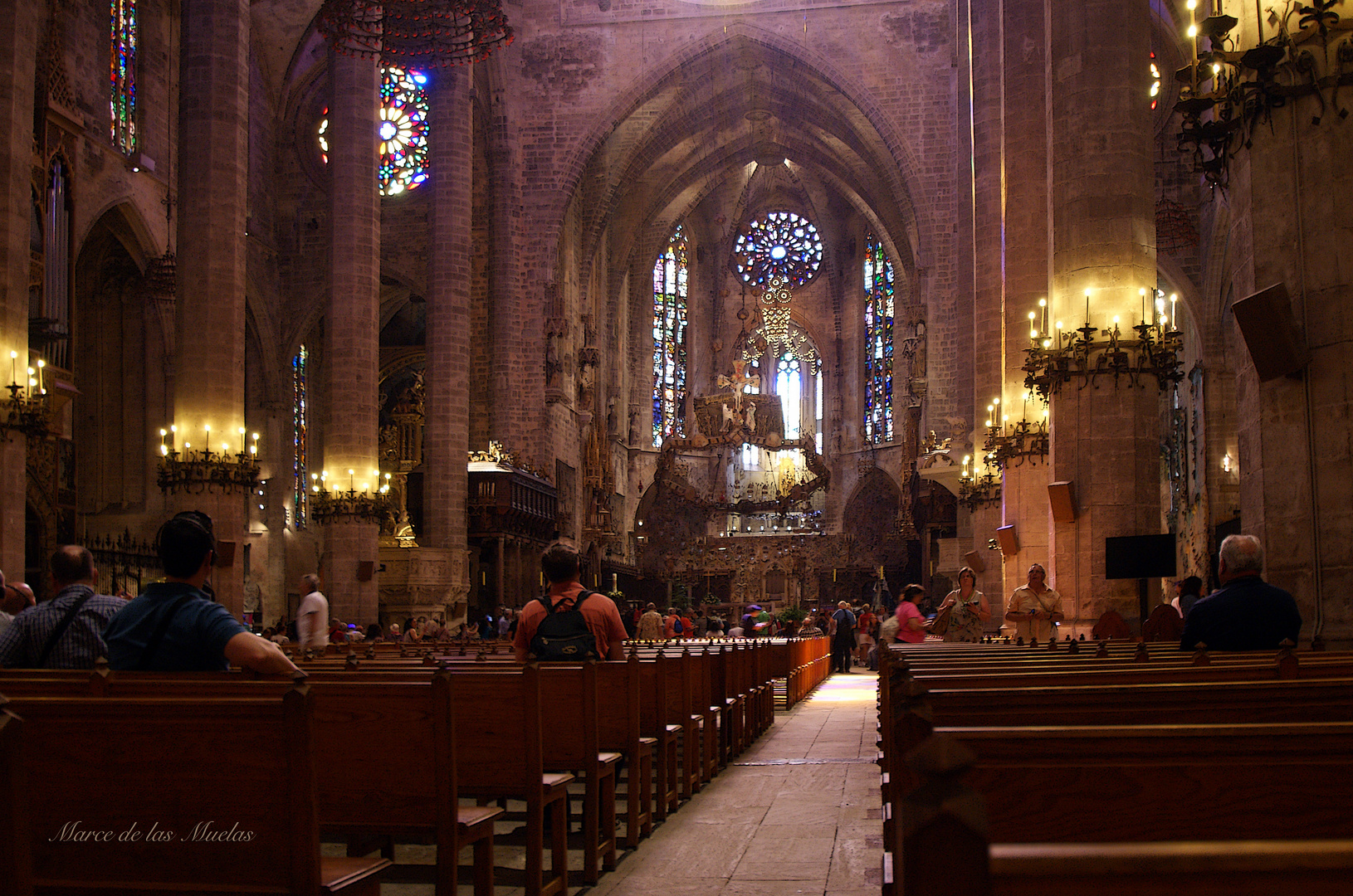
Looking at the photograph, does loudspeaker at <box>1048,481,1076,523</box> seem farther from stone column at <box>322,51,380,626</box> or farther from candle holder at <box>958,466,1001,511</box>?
stone column at <box>322,51,380,626</box>

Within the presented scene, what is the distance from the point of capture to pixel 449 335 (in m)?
24.7

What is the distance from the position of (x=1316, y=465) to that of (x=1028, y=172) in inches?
399

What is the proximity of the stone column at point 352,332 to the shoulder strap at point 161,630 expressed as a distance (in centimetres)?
1736

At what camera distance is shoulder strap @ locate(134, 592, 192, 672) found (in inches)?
148

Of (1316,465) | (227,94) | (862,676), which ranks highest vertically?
(227,94)

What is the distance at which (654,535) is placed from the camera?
135 feet

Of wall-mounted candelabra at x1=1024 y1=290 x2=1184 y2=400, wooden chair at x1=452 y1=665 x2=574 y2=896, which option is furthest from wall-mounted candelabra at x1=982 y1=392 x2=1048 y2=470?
wooden chair at x1=452 y1=665 x2=574 y2=896

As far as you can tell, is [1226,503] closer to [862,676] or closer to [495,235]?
[862,676]

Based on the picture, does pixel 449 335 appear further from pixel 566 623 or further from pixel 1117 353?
pixel 566 623

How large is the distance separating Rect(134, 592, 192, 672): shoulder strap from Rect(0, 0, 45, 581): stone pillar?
11.0m

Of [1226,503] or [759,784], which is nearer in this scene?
[759,784]

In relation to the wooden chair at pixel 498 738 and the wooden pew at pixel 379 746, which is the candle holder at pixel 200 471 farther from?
the wooden pew at pixel 379 746

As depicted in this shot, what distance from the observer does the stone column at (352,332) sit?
21062 millimetres

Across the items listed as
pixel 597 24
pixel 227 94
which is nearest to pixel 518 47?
pixel 597 24
